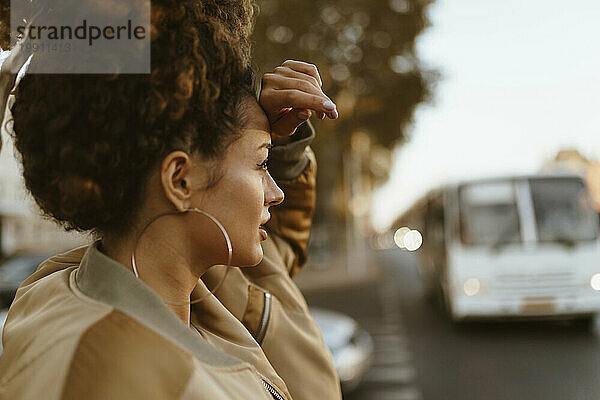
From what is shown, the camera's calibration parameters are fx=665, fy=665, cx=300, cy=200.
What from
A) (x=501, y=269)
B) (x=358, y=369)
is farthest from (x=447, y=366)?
(x=501, y=269)

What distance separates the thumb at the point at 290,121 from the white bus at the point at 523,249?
9.04m

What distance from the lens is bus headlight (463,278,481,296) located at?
33.7 feet

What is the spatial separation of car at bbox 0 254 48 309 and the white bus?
7578 mm

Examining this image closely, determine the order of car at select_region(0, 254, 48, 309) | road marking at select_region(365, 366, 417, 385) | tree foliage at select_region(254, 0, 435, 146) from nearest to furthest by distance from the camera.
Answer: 1. road marking at select_region(365, 366, 417, 385)
2. car at select_region(0, 254, 48, 309)
3. tree foliage at select_region(254, 0, 435, 146)

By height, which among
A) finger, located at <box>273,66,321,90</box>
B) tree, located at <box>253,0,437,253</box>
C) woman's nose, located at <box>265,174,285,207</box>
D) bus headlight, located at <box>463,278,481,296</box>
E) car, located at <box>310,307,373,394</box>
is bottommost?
car, located at <box>310,307,373,394</box>

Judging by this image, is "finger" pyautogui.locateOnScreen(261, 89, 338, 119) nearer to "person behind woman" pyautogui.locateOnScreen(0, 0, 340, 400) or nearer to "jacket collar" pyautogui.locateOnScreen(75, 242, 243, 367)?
"person behind woman" pyautogui.locateOnScreen(0, 0, 340, 400)

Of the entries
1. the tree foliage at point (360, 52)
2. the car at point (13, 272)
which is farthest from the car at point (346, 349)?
the car at point (13, 272)

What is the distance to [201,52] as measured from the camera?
48.8 inches

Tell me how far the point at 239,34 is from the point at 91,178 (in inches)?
19.0

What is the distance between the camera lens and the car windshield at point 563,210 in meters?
10.4

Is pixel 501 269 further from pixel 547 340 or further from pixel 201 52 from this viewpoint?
pixel 201 52

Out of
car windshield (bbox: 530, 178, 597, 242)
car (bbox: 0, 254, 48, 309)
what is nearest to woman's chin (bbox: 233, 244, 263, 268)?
car windshield (bbox: 530, 178, 597, 242)

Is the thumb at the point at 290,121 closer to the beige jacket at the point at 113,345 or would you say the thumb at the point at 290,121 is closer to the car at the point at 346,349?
the beige jacket at the point at 113,345

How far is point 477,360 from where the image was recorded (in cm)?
829
